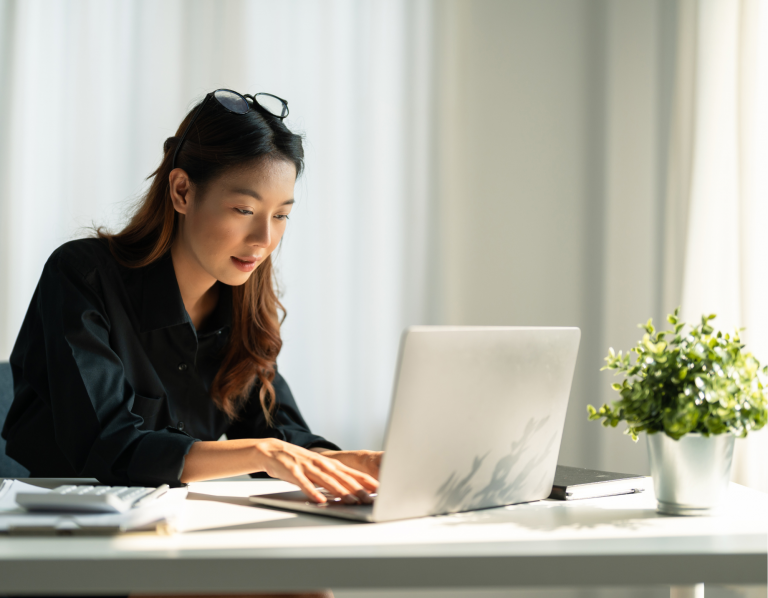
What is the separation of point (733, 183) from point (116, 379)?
1.90 meters

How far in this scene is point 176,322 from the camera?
1.39 metres

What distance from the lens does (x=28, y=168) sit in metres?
2.43

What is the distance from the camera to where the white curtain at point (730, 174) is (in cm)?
204

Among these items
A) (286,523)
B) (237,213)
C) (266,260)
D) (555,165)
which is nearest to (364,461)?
(286,523)

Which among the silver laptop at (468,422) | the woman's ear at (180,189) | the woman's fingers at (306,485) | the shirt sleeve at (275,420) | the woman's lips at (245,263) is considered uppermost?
the woman's ear at (180,189)

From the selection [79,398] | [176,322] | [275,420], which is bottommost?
[275,420]

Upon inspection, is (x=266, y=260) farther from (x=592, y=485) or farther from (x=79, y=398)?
(x=592, y=485)

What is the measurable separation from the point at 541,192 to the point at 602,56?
0.52 meters

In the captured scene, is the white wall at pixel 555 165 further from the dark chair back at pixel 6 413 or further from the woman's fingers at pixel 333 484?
the woman's fingers at pixel 333 484

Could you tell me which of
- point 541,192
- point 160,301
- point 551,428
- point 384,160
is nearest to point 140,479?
point 160,301

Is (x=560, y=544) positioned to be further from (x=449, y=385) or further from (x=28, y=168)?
(x=28, y=168)

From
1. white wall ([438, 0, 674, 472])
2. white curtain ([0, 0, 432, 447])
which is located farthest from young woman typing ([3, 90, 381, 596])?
white wall ([438, 0, 674, 472])

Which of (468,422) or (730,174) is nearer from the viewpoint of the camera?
(468,422)

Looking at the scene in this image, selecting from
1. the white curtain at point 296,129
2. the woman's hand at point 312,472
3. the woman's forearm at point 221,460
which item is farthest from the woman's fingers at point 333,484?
the white curtain at point 296,129
